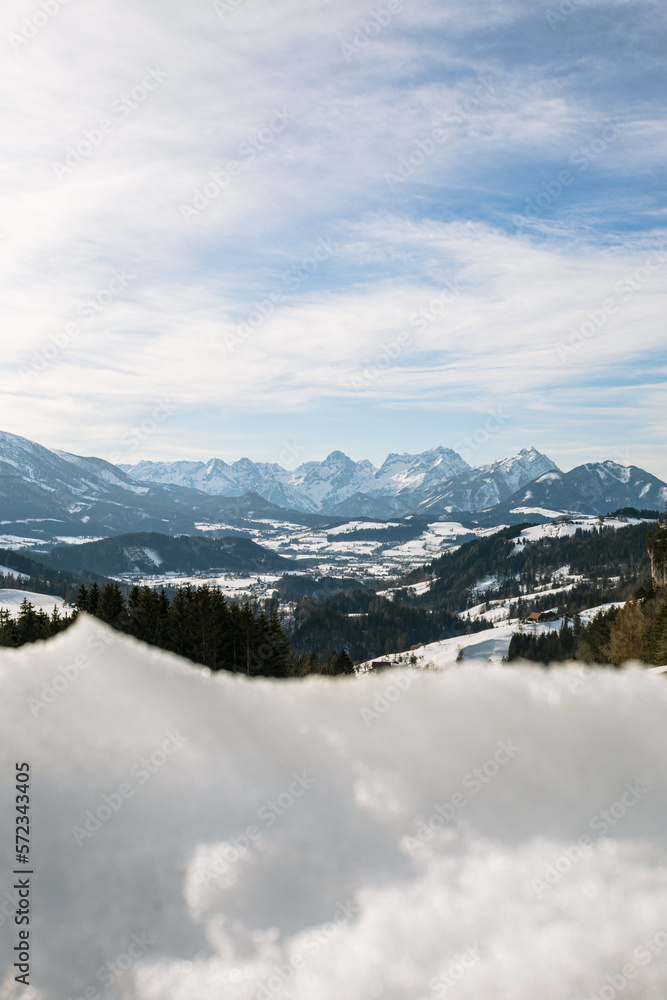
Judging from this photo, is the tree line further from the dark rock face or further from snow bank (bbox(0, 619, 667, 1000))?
the dark rock face

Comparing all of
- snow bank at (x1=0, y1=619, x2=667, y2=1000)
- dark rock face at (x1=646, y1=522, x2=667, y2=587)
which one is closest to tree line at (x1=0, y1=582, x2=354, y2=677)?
snow bank at (x1=0, y1=619, x2=667, y2=1000)

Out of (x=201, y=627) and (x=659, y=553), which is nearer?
(x=201, y=627)

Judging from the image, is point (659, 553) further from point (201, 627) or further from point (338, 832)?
point (338, 832)

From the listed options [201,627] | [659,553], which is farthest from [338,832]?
[659,553]

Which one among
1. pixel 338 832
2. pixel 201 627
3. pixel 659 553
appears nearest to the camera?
pixel 338 832

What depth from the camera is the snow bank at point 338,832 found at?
9125 millimetres

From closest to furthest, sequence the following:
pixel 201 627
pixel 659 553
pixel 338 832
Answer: pixel 338 832, pixel 201 627, pixel 659 553

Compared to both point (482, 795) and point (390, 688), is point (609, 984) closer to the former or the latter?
point (482, 795)

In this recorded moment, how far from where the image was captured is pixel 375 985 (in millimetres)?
8914

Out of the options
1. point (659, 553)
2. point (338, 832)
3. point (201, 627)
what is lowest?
point (201, 627)

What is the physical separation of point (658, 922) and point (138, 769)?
9256 mm

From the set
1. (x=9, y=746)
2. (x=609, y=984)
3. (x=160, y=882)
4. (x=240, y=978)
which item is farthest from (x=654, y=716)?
(x=9, y=746)

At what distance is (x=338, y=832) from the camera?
11.1 meters

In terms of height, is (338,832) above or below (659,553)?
above
